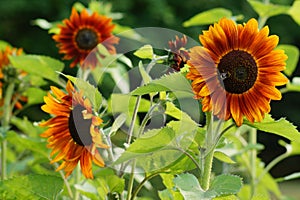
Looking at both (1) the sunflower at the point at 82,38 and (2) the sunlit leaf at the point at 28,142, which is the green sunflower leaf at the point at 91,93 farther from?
(1) the sunflower at the point at 82,38

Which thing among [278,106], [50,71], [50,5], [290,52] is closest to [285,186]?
[278,106]

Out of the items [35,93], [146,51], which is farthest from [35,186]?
[35,93]

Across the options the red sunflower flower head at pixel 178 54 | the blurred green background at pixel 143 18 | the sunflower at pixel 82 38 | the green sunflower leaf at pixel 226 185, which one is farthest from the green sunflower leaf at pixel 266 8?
the blurred green background at pixel 143 18

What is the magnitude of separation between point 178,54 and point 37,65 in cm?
44

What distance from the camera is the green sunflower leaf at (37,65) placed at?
106cm

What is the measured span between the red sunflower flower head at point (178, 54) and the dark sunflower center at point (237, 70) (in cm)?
5

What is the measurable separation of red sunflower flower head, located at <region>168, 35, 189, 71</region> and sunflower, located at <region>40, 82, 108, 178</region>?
0.10m

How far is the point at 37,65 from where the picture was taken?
41.9 inches

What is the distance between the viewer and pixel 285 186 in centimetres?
532

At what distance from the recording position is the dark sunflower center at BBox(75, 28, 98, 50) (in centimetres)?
111

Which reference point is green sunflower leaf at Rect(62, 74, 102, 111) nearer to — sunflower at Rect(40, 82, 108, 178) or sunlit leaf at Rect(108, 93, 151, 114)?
sunflower at Rect(40, 82, 108, 178)

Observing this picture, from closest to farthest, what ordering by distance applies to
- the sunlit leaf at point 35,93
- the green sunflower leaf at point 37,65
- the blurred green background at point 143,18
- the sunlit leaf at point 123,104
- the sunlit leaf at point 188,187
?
1. the sunlit leaf at point 188,187
2. the sunlit leaf at point 123,104
3. the green sunflower leaf at point 37,65
4. the sunlit leaf at point 35,93
5. the blurred green background at point 143,18

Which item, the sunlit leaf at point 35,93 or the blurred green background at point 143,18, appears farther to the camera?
the blurred green background at point 143,18

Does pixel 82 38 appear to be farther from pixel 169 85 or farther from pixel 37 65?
pixel 169 85
